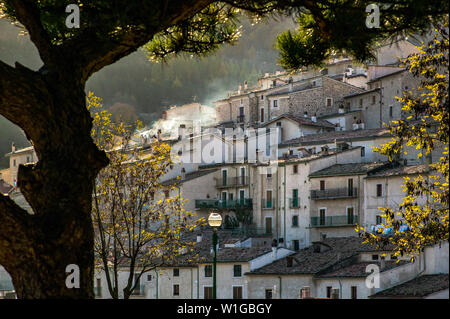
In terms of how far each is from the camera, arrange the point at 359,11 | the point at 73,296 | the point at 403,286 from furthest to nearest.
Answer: the point at 403,286
the point at 359,11
the point at 73,296

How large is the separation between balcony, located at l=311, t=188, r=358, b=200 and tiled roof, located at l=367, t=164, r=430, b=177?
2236 mm

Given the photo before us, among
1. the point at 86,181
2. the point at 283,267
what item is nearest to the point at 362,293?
the point at 283,267

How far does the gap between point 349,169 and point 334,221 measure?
13.2 ft

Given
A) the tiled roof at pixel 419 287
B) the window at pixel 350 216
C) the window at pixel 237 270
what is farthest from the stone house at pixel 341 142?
the tiled roof at pixel 419 287

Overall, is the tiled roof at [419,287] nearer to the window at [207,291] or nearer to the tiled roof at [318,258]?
the tiled roof at [318,258]

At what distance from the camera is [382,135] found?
68250mm

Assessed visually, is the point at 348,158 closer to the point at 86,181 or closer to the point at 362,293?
the point at 362,293

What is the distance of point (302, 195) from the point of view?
223ft

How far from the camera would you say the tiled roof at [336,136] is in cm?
7025

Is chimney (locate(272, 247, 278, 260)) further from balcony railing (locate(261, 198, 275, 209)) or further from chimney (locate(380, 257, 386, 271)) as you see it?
balcony railing (locate(261, 198, 275, 209))

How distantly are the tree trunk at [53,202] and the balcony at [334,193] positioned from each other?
56.9 m

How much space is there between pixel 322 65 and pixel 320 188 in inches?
2179

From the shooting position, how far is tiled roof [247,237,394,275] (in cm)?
5603

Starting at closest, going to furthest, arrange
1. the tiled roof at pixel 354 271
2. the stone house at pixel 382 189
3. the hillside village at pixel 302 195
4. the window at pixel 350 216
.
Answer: the tiled roof at pixel 354 271
the hillside village at pixel 302 195
the stone house at pixel 382 189
the window at pixel 350 216
